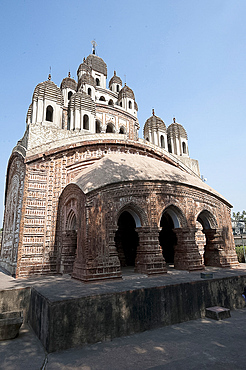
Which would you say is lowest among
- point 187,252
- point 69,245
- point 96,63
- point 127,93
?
point 187,252

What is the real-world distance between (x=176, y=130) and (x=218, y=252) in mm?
11067

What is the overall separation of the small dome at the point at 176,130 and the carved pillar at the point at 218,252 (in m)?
10.00

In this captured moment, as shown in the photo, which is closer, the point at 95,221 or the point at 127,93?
the point at 95,221

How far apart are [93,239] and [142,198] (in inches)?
92.3

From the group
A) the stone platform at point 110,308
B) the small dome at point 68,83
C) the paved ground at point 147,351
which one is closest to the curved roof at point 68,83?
the small dome at point 68,83

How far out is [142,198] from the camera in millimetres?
8562

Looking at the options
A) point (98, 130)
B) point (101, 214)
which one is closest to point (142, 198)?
point (101, 214)

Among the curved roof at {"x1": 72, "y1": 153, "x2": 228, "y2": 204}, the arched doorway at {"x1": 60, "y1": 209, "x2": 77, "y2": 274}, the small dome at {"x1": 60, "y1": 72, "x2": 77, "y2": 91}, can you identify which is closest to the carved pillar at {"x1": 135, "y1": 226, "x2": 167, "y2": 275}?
the curved roof at {"x1": 72, "y1": 153, "x2": 228, "y2": 204}

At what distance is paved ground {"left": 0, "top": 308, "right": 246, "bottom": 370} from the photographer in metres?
3.82

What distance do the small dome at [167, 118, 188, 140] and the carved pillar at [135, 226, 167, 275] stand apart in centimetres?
1195

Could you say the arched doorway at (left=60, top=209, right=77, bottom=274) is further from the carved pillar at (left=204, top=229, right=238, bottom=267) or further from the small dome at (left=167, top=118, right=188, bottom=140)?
the small dome at (left=167, top=118, right=188, bottom=140)

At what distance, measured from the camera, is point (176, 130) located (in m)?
18.8

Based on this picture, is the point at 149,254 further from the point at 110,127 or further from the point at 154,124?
the point at 154,124

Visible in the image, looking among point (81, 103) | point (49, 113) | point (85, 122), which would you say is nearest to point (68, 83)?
point (81, 103)
